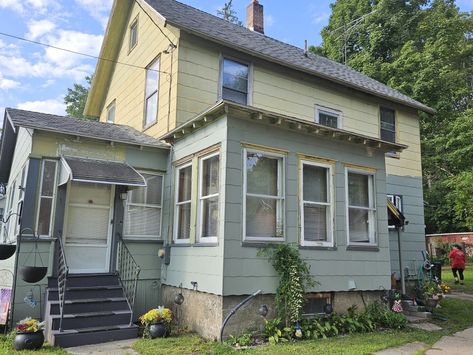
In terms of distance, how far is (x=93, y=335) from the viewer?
6.53 m

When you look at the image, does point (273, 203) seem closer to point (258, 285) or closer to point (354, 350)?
point (258, 285)

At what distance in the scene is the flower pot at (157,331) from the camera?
265 inches

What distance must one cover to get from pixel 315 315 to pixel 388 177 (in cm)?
632

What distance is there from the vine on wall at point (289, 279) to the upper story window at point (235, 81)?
4527 millimetres

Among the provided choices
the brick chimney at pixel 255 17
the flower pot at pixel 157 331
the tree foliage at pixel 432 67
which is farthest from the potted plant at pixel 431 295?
the tree foliage at pixel 432 67

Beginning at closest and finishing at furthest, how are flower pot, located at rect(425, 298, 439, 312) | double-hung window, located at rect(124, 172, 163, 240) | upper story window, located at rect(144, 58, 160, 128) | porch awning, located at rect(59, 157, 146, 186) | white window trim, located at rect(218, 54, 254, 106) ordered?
porch awning, located at rect(59, 157, 146, 186)
double-hung window, located at rect(124, 172, 163, 240)
flower pot, located at rect(425, 298, 439, 312)
white window trim, located at rect(218, 54, 254, 106)
upper story window, located at rect(144, 58, 160, 128)

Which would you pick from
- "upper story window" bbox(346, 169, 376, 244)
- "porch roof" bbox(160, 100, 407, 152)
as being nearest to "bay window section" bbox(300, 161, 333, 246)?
"upper story window" bbox(346, 169, 376, 244)

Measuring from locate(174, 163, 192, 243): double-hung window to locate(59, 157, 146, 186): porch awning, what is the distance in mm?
861

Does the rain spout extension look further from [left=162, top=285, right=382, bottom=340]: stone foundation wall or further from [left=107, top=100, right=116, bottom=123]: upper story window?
[left=107, top=100, right=116, bottom=123]: upper story window

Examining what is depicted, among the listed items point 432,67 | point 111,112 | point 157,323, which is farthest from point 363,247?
point 432,67

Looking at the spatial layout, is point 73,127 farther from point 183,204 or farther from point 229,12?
point 229,12

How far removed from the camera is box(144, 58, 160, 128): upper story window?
10.4 m

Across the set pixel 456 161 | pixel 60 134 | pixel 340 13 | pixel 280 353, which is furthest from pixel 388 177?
pixel 340 13

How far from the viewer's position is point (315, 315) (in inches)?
294
